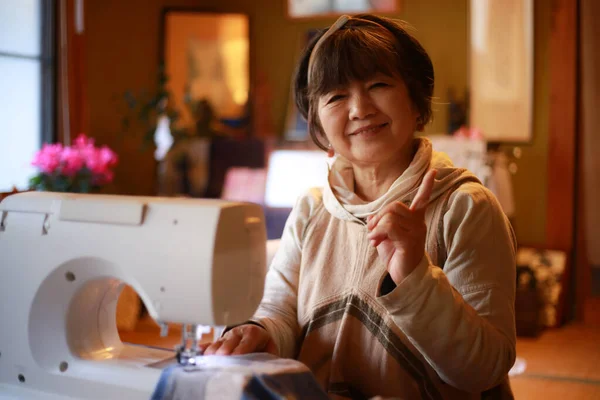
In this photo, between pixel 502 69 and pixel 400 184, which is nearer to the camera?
pixel 400 184

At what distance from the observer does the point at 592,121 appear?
4.67m

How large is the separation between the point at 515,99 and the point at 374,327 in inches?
136

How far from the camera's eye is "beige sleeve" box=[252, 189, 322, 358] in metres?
1.35

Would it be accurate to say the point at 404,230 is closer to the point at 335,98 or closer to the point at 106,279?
the point at 335,98

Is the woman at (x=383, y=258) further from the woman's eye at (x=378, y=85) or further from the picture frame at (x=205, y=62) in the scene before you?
the picture frame at (x=205, y=62)

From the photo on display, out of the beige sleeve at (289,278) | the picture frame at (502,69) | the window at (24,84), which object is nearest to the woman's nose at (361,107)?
the beige sleeve at (289,278)

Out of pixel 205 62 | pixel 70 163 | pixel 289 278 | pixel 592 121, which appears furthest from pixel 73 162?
pixel 592 121

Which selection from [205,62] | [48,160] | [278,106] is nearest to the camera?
[48,160]

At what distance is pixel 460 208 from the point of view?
3.92 feet

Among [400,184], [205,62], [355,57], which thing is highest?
[205,62]

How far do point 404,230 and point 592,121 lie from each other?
4.06m

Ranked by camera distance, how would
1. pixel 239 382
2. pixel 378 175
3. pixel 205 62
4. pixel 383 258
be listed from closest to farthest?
pixel 239 382 < pixel 383 258 < pixel 378 175 < pixel 205 62

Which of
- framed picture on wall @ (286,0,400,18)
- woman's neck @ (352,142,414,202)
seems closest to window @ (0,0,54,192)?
framed picture on wall @ (286,0,400,18)

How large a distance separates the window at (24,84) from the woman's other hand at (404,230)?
9.72 ft
